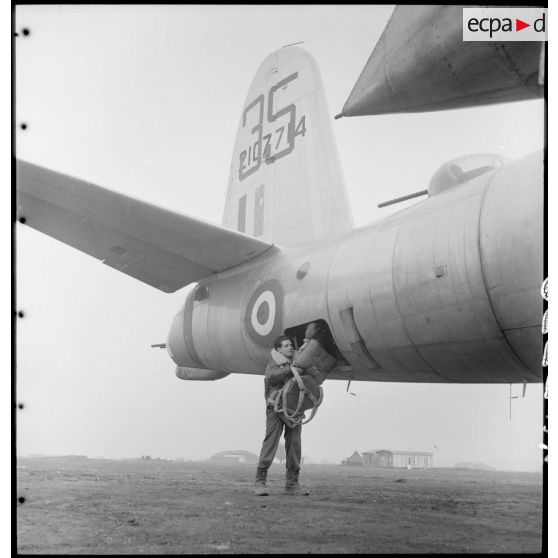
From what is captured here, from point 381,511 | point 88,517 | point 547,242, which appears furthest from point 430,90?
point 88,517

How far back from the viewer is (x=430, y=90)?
11.5 ft

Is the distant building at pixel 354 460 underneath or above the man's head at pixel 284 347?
underneath

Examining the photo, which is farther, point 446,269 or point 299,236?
point 299,236

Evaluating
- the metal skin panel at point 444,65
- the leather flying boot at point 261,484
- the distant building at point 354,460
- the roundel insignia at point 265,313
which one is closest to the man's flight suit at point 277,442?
the leather flying boot at point 261,484

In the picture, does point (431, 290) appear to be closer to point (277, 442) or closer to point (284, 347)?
point (284, 347)

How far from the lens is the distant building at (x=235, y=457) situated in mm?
5564

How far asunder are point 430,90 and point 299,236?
3559 millimetres

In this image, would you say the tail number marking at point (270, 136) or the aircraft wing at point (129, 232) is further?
the tail number marking at point (270, 136)

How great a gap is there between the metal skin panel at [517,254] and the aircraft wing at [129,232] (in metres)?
2.74

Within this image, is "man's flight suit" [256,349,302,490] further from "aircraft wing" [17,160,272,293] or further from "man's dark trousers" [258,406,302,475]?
"aircraft wing" [17,160,272,293]

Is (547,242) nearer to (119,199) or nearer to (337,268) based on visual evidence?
(337,268)

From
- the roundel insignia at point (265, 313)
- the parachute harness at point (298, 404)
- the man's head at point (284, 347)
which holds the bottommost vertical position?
the parachute harness at point (298, 404)

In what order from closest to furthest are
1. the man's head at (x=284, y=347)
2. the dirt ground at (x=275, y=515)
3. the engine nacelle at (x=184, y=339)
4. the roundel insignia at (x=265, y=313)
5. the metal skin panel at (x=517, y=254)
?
1. the dirt ground at (x=275, y=515)
2. the metal skin panel at (x=517, y=254)
3. the man's head at (x=284, y=347)
4. the roundel insignia at (x=265, y=313)
5. the engine nacelle at (x=184, y=339)

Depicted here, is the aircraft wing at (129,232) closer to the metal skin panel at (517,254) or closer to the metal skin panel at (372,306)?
the metal skin panel at (372,306)
